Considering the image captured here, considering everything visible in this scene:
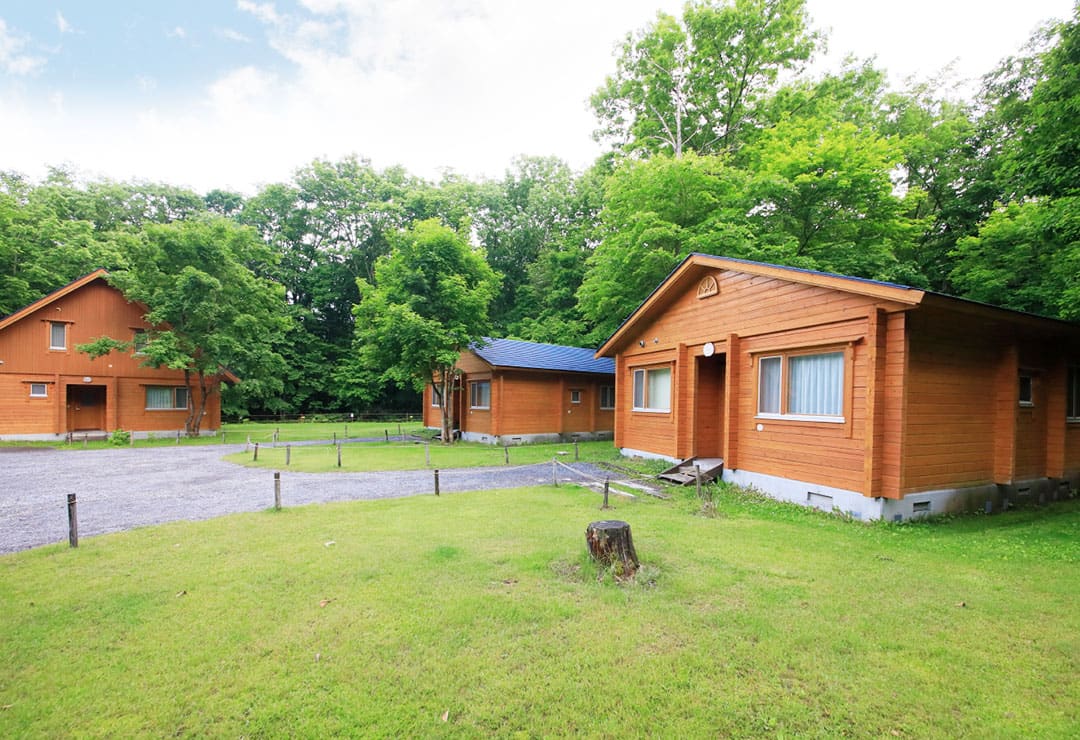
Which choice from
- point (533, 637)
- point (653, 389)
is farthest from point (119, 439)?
point (533, 637)

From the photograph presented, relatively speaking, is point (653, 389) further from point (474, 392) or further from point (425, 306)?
point (425, 306)

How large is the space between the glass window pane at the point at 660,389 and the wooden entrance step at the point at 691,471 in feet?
6.56

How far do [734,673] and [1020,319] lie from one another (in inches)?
371

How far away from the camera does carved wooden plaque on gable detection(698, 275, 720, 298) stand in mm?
11724

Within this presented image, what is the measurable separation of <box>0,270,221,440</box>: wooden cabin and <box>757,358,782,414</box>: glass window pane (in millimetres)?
27868

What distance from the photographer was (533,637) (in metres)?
4.12

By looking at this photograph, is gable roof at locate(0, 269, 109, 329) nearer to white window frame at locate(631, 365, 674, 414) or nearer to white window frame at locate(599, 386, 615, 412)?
white window frame at locate(599, 386, 615, 412)

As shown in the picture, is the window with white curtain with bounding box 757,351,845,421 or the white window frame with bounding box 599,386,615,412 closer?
the window with white curtain with bounding box 757,351,845,421

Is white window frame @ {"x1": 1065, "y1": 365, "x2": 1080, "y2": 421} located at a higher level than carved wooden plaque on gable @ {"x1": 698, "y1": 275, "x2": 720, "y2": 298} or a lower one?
lower

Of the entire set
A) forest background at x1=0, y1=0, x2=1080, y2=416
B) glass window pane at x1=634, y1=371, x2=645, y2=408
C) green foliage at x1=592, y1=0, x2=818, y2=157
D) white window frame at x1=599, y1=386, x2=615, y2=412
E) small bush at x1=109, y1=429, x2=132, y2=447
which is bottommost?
small bush at x1=109, y1=429, x2=132, y2=447

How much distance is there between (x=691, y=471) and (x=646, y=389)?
12.6ft

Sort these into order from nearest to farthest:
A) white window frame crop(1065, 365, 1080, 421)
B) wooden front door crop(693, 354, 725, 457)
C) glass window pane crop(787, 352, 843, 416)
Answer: glass window pane crop(787, 352, 843, 416) < white window frame crop(1065, 365, 1080, 421) < wooden front door crop(693, 354, 725, 457)

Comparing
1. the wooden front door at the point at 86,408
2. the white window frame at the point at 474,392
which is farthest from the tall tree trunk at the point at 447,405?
the wooden front door at the point at 86,408

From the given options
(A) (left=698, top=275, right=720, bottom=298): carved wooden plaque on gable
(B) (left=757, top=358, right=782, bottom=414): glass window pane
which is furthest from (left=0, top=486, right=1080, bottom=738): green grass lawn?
(A) (left=698, top=275, right=720, bottom=298): carved wooden plaque on gable
